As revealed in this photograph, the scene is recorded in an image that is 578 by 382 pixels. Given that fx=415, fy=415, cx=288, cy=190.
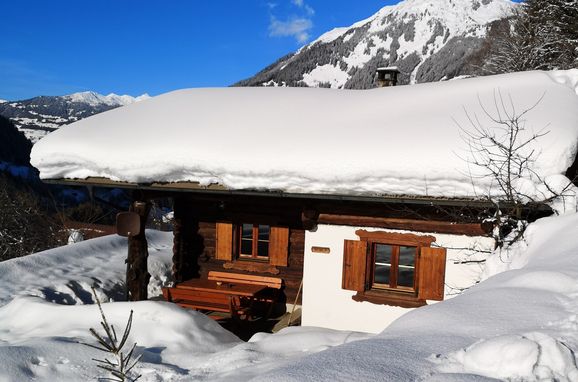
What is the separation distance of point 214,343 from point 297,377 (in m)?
2.95

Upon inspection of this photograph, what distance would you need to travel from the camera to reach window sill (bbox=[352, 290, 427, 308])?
19.9 feet

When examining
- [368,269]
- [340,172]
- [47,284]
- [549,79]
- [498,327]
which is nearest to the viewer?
[498,327]

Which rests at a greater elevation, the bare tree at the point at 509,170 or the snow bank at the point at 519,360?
the bare tree at the point at 509,170

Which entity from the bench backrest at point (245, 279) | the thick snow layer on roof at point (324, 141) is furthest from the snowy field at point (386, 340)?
the bench backrest at point (245, 279)

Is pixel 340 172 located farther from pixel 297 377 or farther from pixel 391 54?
pixel 391 54

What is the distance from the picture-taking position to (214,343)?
15.2 feet

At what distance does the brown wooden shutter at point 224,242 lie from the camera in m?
7.75

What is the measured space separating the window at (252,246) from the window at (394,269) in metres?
1.57

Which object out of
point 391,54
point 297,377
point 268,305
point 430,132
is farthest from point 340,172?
point 391,54

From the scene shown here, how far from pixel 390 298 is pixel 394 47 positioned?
12886 centimetres

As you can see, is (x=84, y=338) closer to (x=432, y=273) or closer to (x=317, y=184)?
(x=317, y=184)

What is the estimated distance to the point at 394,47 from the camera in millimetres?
123438

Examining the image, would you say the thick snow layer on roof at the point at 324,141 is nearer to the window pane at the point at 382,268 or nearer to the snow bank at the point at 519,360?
the window pane at the point at 382,268

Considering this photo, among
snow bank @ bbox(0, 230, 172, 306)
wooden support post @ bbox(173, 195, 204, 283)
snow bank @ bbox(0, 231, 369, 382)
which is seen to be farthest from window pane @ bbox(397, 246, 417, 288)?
snow bank @ bbox(0, 230, 172, 306)
